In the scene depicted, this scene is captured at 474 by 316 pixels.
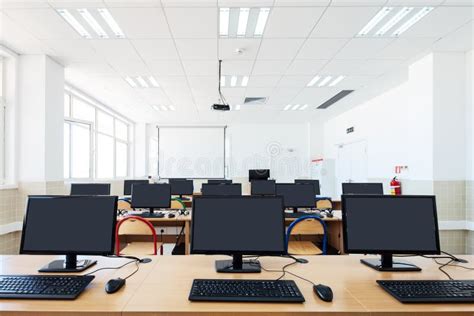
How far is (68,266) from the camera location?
1.76 m

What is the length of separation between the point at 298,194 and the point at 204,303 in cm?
317

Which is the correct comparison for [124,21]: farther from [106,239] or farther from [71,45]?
[106,239]

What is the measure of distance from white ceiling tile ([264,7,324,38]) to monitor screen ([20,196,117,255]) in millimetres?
2589

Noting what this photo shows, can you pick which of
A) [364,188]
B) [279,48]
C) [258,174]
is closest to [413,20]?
[279,48]

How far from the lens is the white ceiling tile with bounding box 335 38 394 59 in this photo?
3783mm

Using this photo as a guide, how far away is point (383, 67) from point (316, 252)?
3.33 m

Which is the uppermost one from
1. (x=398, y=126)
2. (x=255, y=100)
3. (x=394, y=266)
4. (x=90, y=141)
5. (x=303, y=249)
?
(x=255, y=100)

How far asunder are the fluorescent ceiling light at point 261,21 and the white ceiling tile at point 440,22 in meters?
1.81

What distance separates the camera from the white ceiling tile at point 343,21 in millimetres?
3043

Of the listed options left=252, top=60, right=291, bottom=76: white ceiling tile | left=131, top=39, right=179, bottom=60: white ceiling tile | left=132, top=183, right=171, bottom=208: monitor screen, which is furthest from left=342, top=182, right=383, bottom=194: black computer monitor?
left=131, top=39, right=179, bottom=60: white ceiling tile

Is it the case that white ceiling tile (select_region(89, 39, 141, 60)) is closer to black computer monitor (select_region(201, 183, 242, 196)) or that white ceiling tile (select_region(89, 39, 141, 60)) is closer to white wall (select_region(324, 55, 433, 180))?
black computer monitor (select_region(201, 183, 242, 196))

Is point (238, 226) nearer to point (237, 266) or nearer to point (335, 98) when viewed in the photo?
point (237, 266)

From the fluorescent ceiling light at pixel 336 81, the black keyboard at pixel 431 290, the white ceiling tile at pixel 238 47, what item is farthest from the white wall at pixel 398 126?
the black keyboard at pixel 431 290

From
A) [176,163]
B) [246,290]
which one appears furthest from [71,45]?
[176,163]
